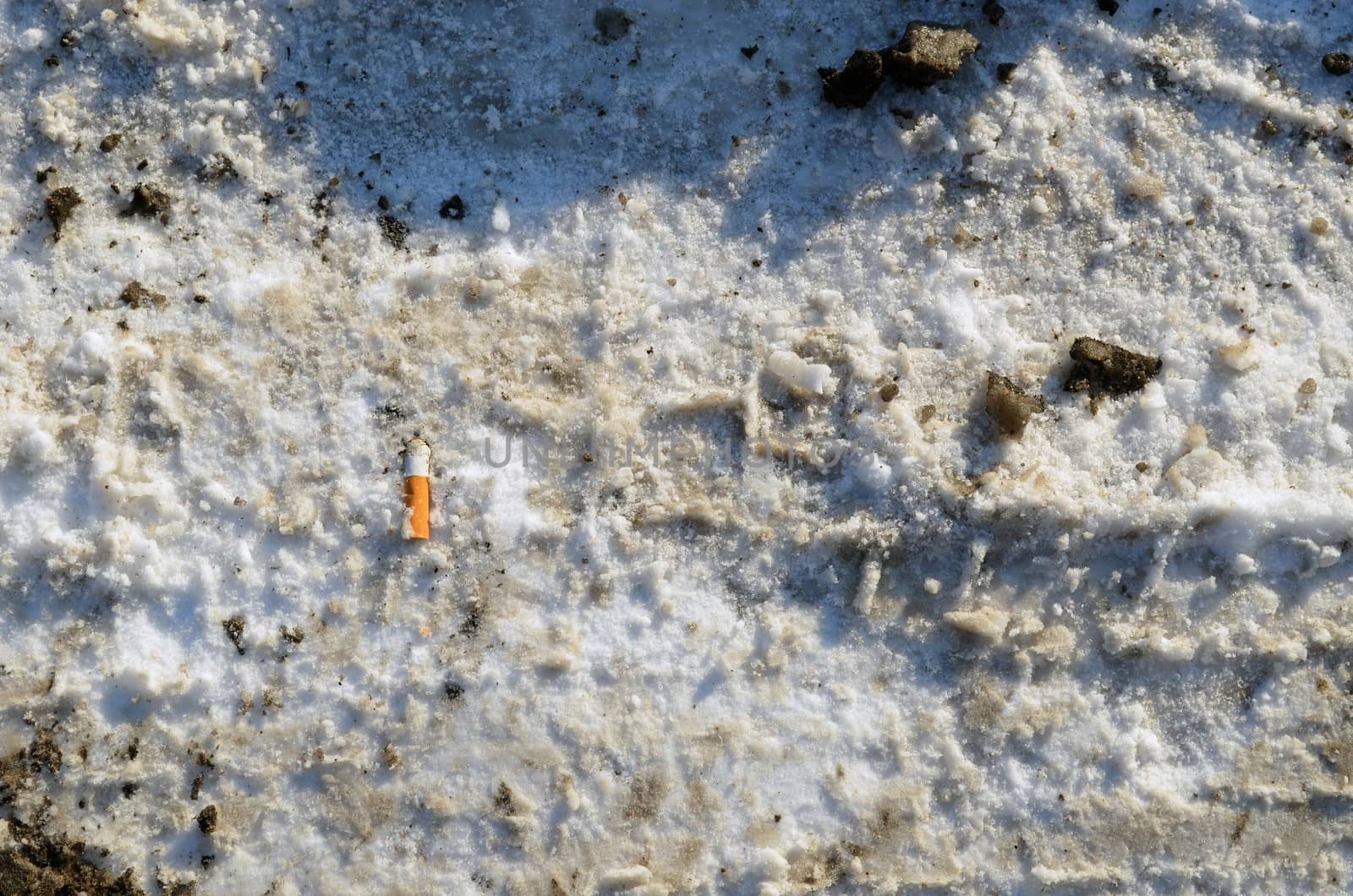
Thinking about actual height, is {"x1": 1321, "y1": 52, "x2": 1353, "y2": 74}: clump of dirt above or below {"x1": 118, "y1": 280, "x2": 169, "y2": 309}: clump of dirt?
above

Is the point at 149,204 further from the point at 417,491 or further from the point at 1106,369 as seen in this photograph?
the point at 1106,369

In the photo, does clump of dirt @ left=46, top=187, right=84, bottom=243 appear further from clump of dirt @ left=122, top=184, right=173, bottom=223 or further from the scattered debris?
the scattered debris

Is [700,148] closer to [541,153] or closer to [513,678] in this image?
[541,153]

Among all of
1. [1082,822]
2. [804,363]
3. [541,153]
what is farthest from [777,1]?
[1082,822]

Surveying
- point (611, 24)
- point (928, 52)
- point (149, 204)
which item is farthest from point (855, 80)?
point (149, 204)

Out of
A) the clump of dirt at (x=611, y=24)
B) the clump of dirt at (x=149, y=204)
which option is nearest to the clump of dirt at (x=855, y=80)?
the clump of dirt at (x=611, y=24)

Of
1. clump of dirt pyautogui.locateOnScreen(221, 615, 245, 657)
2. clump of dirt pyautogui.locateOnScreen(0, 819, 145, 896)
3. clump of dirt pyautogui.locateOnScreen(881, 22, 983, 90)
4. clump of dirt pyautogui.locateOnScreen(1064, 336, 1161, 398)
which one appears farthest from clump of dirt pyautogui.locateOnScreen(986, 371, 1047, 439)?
clump of dirt pyautogui.locateOnScreen(0, 819, 145, 896)
